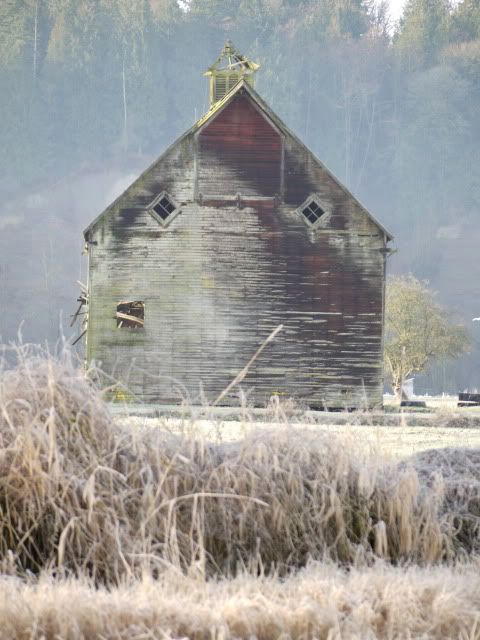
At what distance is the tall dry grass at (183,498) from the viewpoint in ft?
29.6

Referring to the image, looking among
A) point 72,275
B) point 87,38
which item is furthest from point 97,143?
point 72,275

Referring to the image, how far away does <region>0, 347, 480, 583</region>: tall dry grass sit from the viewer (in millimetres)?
9016

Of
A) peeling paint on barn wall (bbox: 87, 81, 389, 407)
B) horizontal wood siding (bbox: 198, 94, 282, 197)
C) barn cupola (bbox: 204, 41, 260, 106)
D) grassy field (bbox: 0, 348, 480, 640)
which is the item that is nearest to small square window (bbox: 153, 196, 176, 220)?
peeling paint on barn wall (bbox: 87, 81, 389, 407)

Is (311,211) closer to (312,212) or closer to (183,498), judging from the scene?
(312,212)

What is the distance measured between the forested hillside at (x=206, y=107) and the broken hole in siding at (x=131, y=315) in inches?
3184

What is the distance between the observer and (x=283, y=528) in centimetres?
954

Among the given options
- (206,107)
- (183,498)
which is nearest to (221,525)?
(183,498)

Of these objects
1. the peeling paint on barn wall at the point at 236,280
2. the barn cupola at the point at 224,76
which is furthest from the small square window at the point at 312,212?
the barn cupola at the point at 224,76

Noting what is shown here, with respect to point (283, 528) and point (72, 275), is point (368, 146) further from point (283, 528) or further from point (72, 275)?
point (283, 528)

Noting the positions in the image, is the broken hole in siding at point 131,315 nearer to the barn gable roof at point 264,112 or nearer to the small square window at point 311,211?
the barn gable roof at point 264,112

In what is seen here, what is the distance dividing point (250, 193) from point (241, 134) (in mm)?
1605

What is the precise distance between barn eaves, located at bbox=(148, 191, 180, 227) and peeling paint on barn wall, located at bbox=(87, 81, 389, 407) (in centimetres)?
15

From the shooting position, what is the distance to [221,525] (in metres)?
9.44

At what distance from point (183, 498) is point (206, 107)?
454 ft
